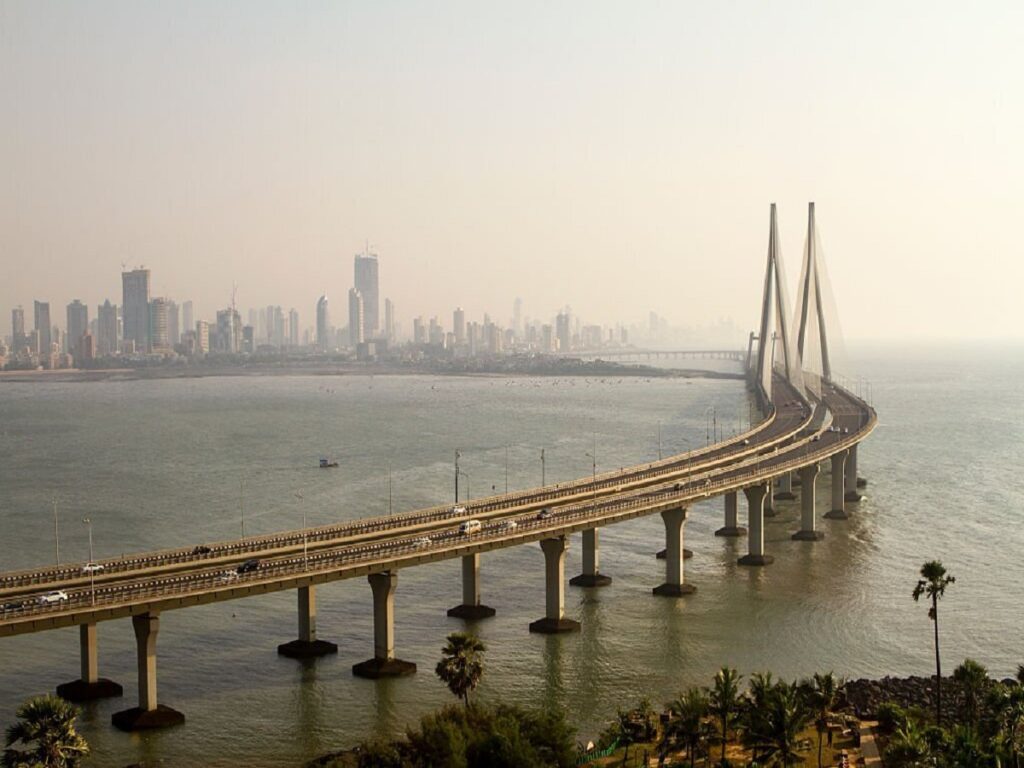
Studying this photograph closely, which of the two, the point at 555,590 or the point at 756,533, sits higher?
the point at 555,590

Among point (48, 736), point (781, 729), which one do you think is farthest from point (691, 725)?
point (48, 736)

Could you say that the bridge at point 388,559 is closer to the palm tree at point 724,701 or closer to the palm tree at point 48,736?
the palm tree at point 48,736

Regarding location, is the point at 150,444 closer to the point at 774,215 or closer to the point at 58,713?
the point at 774,215

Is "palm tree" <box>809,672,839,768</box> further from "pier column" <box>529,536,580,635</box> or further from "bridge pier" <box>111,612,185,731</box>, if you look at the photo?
"bridge pier" <box>111,612,185,731</box>

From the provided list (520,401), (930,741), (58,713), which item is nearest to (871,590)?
(930,741)

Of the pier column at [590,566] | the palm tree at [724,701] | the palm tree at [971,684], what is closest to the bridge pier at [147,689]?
the palm tree at [724,701]

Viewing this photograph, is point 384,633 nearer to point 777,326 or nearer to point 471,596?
point 471,596
